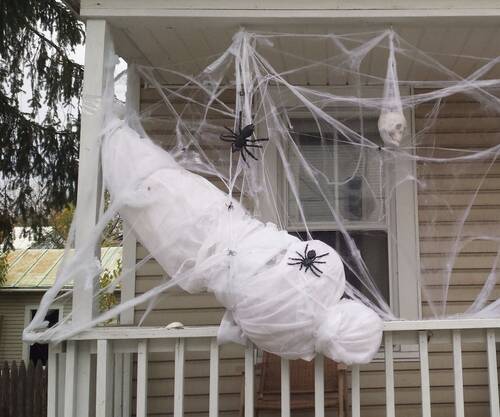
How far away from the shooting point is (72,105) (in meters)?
7.50

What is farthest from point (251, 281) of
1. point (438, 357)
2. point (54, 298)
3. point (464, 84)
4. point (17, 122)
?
point (17, 122)

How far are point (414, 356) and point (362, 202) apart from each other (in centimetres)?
130

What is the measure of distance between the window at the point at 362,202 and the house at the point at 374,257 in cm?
2

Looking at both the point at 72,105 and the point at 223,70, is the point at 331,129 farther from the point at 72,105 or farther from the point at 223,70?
the point at 72,105

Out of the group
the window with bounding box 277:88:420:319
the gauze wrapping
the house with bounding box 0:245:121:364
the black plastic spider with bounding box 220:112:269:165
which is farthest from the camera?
the house with bounding box 0:245:121:364

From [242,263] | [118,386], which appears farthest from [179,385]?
[118,386]

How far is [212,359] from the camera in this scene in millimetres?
3164

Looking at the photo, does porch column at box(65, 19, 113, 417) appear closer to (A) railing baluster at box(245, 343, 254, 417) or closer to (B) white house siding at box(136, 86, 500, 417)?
(A) railing baluster at box(245, 343, 254, 417)

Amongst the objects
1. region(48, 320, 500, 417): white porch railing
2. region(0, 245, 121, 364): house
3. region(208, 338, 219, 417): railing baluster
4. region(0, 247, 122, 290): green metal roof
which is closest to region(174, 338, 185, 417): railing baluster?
region(48, 320, 500, 417): white porch railing

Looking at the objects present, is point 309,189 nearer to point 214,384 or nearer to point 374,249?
point 374,249

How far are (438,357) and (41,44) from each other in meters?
6.08

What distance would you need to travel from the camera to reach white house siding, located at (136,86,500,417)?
173 inches

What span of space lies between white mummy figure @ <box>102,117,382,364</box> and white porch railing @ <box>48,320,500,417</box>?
248mm

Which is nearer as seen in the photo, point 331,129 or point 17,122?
point 331,129
